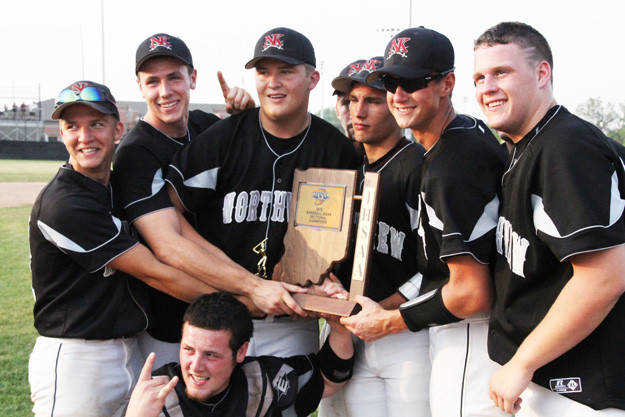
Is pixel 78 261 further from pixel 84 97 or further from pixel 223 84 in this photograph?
pixel 223 84

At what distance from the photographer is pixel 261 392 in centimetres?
290

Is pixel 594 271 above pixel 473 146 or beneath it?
beneath

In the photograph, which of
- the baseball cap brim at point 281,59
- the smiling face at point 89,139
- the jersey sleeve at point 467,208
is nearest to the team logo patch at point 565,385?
the jersey sleeve at point 467,208

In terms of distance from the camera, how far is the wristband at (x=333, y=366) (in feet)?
10.4

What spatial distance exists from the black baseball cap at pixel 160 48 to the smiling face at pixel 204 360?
164cm

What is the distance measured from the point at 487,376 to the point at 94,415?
1.99m

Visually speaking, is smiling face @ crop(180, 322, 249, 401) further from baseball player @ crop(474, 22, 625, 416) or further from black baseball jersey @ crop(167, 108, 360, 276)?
baseball player @ crop(474, 22, 625, 416)

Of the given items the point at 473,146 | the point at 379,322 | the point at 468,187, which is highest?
the point at 473,146

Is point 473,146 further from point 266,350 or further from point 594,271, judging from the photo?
point 266,350

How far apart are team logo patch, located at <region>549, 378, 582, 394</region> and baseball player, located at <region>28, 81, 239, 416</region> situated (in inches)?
69.1

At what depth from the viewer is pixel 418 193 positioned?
3051mm

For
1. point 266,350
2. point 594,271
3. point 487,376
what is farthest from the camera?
point 266,350

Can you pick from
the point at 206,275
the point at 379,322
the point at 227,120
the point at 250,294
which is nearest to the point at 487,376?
the point at 379,322

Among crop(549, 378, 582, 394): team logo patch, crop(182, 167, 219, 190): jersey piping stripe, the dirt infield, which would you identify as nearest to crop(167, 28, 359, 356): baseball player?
crop(182, 167, 219, 190): jersey piping stripe
